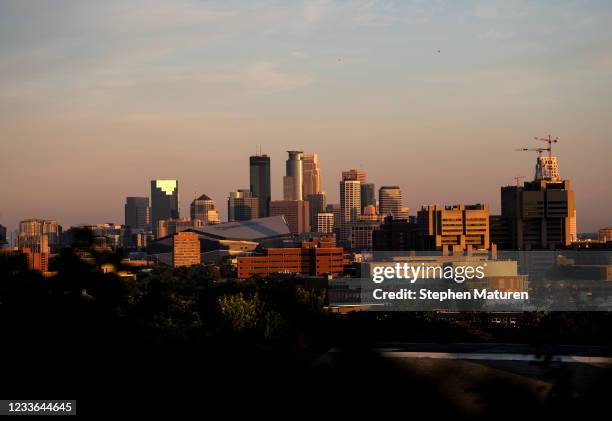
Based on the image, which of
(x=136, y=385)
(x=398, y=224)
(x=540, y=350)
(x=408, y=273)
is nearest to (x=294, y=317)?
(x=136, y=385)

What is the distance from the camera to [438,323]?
89.0ft

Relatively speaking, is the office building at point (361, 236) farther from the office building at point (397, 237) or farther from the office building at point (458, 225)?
the office building at point (458, 225)

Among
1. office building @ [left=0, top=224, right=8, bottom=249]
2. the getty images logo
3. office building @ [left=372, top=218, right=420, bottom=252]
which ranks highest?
office building @ [left=372, top=218, right=420, bottom=252]

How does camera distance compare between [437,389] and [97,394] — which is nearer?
[437,389]

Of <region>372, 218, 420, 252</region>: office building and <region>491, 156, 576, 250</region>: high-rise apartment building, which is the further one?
<region>491, 156, 576, 250</region>: high-rise apartment building

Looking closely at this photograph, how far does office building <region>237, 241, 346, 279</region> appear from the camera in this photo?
110 meters

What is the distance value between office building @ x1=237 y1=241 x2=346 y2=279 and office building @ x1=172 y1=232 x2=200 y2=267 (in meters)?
28.7

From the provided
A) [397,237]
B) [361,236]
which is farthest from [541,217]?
[361,236]

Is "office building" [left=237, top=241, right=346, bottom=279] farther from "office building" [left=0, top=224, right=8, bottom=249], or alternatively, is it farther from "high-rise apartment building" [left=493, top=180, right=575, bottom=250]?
"office building" [left=0, top=224, right=8, bottom=249]

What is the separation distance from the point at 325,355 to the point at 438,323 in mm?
22097

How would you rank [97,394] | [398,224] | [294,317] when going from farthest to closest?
[398,224], [294,317], [97,394]

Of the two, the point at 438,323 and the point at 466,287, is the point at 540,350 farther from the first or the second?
the point at 466,287

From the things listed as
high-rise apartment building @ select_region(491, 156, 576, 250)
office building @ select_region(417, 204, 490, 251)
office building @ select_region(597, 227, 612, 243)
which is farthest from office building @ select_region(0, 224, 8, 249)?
office building @ select_region(597, 227, 612, 243)

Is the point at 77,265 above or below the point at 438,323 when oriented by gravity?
above
